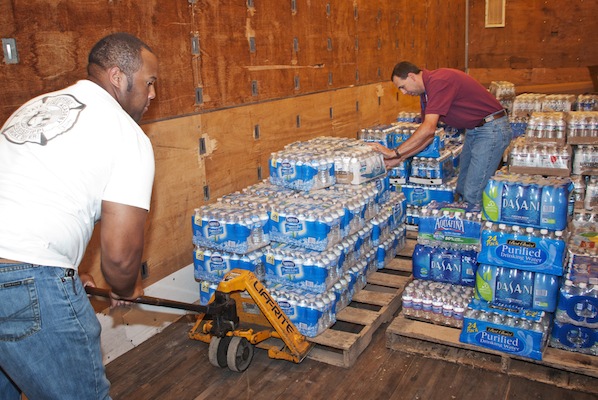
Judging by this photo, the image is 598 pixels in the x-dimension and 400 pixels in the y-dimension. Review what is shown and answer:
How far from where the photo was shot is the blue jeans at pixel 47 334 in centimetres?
224

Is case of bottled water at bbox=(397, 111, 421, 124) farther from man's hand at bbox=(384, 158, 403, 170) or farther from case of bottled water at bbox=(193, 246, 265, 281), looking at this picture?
case of bottled water at bbox=(193, 246, 265, 281)

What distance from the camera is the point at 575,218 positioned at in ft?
17.1

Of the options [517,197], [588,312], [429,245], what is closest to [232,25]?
[429,245]

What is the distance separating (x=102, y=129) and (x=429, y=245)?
3.57 meters

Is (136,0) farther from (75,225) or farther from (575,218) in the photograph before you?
(575,218)

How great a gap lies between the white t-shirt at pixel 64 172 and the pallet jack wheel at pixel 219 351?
226 centimetres

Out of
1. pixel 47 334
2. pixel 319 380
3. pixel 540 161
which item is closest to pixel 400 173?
pixel 540 161

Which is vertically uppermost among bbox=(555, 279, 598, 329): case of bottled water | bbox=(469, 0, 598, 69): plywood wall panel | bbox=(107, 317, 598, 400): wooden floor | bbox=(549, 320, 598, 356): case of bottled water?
bbox=(469, 0, 598, 69): plywood wall panel

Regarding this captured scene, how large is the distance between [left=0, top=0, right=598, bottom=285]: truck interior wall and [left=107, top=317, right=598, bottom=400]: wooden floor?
948 mm

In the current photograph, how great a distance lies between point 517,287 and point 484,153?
220cm

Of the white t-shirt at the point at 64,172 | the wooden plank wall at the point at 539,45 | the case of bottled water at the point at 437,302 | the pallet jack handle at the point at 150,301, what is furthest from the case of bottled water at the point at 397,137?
the wooden plank wall at the point at 539,45

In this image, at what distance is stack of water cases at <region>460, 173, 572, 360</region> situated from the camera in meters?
4.23

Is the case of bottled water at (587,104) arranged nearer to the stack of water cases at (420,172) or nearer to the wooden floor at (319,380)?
the stack of water cases at (420,172)

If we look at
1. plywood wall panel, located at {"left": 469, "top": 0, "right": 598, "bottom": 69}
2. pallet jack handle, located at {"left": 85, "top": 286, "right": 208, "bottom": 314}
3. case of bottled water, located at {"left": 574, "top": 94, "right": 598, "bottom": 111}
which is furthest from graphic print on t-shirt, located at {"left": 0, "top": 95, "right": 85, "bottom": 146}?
plywood wall panel, located at {"left": 469, "top": 0, "right": 598, "bottom": 69}
